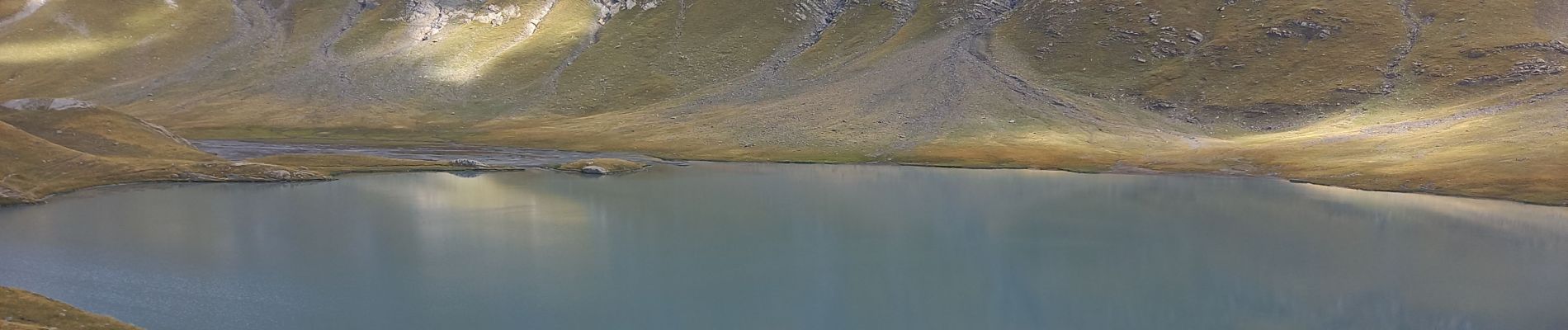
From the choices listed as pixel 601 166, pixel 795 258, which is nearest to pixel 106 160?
pixel 601 166

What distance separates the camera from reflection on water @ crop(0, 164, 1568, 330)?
146 feet

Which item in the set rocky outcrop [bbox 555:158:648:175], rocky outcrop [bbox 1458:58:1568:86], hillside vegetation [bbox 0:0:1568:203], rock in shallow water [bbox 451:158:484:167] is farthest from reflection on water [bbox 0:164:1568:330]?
rocky outcrop [bbox 1458:58:1568:86]

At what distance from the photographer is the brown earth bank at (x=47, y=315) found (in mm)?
36094

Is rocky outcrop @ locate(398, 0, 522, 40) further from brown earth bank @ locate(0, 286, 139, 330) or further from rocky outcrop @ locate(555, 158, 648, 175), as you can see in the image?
brown earth bank @ locate(0, 286, 139, 330)

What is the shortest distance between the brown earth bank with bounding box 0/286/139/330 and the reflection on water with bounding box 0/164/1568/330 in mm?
3429

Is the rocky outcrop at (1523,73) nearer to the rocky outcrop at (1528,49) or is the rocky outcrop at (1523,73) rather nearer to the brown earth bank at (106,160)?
the rocky outcrop at (1528,49)

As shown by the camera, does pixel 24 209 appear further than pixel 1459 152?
No

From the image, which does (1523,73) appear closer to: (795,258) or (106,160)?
(795,258)

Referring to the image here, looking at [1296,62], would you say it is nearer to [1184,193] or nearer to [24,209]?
[1184,193]

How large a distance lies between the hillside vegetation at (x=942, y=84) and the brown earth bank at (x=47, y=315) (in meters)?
85.8

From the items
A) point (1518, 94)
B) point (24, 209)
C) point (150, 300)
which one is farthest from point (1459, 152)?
point (24, 209)

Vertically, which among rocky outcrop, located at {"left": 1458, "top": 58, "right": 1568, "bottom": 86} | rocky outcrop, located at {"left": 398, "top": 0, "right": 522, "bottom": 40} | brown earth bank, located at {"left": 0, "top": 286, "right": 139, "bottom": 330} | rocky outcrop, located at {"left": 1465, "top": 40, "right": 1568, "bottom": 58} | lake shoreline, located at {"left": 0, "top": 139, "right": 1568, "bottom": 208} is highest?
rocky outcrop, located at {"left": 398, "top": 0, "right": 522, "bottom": 40}

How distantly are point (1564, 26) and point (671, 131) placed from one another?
105 meters

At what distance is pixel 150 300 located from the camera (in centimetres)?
4534
